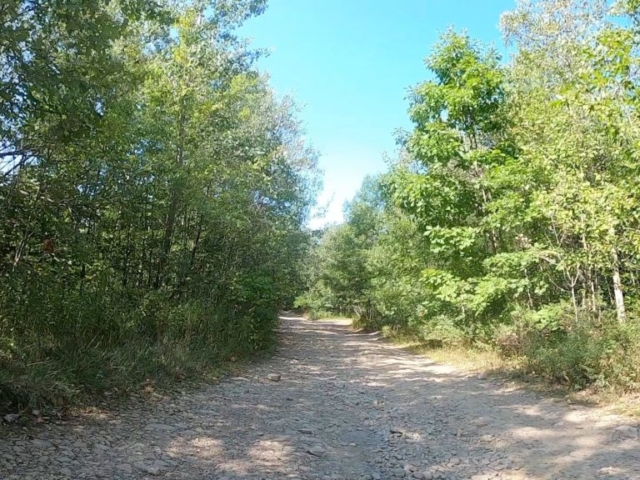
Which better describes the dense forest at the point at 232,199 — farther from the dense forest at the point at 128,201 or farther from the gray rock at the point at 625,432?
the gray rock at the point at 625,432

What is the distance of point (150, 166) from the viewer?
31.5 ft

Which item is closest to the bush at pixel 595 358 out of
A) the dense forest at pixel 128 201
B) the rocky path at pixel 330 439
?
the rocky path at pixel 330 439

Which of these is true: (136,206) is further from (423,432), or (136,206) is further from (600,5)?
(600,5)

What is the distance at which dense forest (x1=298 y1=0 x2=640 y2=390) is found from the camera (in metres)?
7.60

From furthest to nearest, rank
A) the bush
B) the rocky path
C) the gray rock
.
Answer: the bush → the gray rock → the rocky path

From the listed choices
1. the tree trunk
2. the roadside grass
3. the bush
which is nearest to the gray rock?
Answer: the roadside grass

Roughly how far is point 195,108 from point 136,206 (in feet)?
10.8

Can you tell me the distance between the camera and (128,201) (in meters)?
8.55

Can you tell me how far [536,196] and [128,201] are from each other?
7.87 meters

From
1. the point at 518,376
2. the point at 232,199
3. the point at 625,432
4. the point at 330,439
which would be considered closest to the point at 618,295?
the point at 518,376

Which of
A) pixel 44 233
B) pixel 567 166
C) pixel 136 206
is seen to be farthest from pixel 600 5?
pixel 44 233

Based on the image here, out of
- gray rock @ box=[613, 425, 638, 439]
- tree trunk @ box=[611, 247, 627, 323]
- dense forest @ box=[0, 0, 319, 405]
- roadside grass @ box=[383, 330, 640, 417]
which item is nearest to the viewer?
dense forest @ box=[0, 0, 319, 405]

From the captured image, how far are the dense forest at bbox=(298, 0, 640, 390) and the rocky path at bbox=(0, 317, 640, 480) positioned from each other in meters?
1.88

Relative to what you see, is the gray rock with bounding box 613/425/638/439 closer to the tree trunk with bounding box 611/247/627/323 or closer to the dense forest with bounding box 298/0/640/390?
the dense forest with bounding box 298/0/640/390
